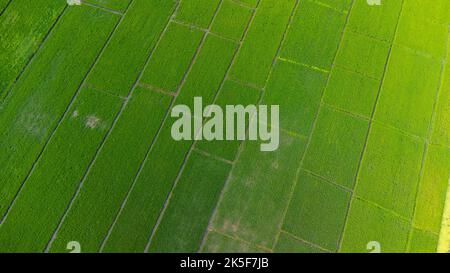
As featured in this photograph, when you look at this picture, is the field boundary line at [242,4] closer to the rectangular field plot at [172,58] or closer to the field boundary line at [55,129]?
the rectangular field plot at [172,58]

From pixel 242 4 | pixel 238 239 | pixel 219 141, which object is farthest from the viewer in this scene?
pixel 242 4

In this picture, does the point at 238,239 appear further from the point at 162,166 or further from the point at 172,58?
the point at 172,58

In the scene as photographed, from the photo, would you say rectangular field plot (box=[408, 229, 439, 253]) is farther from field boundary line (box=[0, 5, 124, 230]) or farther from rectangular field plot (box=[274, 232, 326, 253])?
field boundary line (box=[0, 5, 124, 230])

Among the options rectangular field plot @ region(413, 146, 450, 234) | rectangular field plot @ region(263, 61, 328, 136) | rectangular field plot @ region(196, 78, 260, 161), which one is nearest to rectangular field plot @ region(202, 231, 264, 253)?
rectangular field plot @ region(196, 78, 260, 161)

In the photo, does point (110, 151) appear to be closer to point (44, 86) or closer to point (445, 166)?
point (44, 86)

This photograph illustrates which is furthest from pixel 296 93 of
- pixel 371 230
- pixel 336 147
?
pixel 371 230

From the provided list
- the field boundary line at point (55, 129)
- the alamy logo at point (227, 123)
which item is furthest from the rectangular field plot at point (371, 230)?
the field boundary line at point (55, 129)
